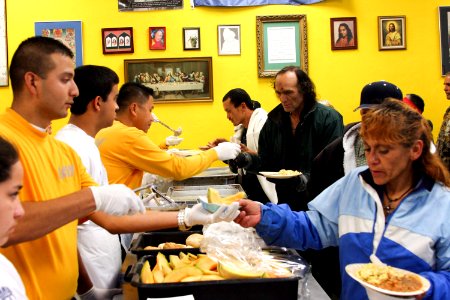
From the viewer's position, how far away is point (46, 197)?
62.3 inches

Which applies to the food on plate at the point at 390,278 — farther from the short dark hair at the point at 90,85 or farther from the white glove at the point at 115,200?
the short dark hair at the point at 90,85

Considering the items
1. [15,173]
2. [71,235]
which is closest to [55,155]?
[71,235]

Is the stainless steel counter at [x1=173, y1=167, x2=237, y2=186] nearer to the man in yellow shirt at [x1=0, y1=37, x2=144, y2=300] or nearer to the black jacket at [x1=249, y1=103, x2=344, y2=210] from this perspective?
the black jacket at [x1=249, y1=103, x2=344, y2=210]

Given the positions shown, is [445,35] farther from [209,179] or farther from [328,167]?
[328,167]

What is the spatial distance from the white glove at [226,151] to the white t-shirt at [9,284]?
235cm

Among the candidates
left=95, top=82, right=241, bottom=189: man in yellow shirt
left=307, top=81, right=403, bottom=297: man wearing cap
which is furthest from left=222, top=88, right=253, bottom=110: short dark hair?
left=307, top=81, right=403, bottom=297: man wearing cap

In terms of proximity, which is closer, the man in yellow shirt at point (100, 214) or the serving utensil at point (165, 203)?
the man in yellow shirt at point (100, 214)

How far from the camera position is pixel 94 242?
2.15 metres

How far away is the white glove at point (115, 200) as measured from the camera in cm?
162

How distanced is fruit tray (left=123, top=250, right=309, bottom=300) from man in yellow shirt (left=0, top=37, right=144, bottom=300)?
1.02ft

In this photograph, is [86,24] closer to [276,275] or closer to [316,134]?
[316,134]

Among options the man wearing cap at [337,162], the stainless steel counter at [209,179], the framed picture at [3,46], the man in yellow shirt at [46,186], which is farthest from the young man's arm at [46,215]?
the framed picture at [3,46]

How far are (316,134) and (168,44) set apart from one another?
281cm

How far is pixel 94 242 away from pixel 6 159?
1.05 metres
